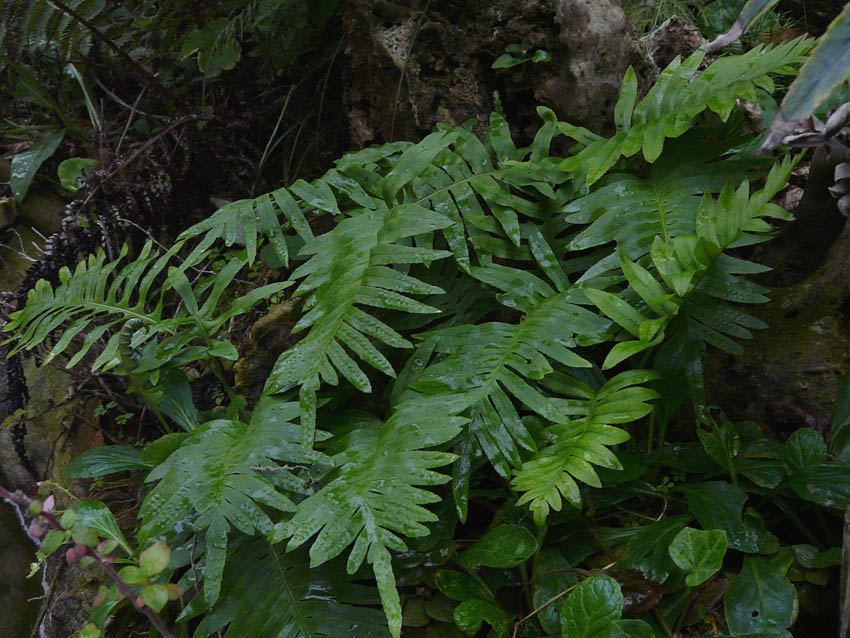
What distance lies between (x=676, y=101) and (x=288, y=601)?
1.82m

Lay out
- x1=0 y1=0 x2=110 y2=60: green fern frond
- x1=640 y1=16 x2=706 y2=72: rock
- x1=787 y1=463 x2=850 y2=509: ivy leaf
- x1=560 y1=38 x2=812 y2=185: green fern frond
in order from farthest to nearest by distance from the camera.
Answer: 1. x1=0 y1=0 x2=110 y2=60: green fern frond
2. x1=640 y1=16 x2=706 y2=72: rock
3. x1=560 y1=38 x2=812 y2=185: green fern frond
4. x1=787 y1=463 x2=850 y2=509: ivy leaf

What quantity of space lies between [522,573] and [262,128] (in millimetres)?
2713

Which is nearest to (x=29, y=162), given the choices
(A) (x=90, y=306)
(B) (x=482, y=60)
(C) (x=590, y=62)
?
(A) (x=90, y=306)

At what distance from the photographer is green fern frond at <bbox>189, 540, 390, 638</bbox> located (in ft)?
5.15

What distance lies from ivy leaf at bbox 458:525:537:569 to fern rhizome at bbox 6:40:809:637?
0.05 m

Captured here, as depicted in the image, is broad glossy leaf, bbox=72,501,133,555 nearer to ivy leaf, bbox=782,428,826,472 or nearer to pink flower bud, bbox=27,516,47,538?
pink flower bud, bbox=27,516,47,538

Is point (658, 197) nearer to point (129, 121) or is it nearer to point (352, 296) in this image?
point (352, 296)

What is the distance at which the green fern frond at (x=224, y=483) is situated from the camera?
151cm

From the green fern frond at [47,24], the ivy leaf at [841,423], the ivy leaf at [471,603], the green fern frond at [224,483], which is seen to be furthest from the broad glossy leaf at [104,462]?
the green fern frond at [47,24]

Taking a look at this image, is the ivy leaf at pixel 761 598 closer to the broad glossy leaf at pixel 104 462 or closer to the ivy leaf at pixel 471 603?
the ivy leaf at pixel 471 603

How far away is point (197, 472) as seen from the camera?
1.63 metres

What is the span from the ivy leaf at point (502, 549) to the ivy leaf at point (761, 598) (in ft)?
1.51

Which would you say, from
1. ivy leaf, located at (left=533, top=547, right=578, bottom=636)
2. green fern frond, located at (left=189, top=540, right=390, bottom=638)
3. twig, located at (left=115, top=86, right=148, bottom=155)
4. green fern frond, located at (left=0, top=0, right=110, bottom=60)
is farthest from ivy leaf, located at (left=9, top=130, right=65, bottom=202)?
ivy leaf, located at (left=533, top=547, right=578, bottom=636)

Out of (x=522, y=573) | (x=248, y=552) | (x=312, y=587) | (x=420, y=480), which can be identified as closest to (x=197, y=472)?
(x=248, y=552)
